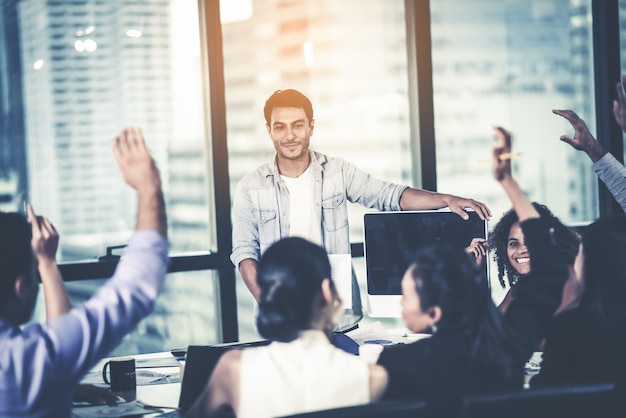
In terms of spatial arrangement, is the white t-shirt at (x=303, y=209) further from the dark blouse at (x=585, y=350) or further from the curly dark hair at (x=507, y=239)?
the dark blouse at (x=585, y=350)

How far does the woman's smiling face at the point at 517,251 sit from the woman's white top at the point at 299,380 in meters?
1.45

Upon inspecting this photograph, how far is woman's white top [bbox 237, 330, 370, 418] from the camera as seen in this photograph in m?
1.94

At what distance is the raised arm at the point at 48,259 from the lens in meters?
2.23

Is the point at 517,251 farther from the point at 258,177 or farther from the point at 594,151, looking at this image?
the point at 258,177

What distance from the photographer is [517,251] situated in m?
3.26

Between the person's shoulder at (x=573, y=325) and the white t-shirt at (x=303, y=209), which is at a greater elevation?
the white t-shirt at (x=303, y=209)

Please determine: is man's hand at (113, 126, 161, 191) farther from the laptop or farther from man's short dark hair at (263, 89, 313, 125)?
man's short dark hair at (263, 89, 313, 125)

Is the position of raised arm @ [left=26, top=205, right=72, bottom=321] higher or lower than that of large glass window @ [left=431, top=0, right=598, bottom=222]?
lower

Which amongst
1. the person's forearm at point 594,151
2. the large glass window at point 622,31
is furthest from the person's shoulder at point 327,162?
the large glass window at point 622,31

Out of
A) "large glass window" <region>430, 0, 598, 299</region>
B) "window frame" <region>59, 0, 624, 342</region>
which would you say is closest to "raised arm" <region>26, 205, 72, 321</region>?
"window frame" <region>59, 0, 624, 342</region>

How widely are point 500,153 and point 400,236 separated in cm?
105

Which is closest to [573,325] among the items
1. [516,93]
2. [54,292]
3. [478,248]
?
[478,248]

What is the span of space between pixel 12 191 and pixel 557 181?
3.33m

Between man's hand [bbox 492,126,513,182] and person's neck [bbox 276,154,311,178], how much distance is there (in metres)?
1.69
